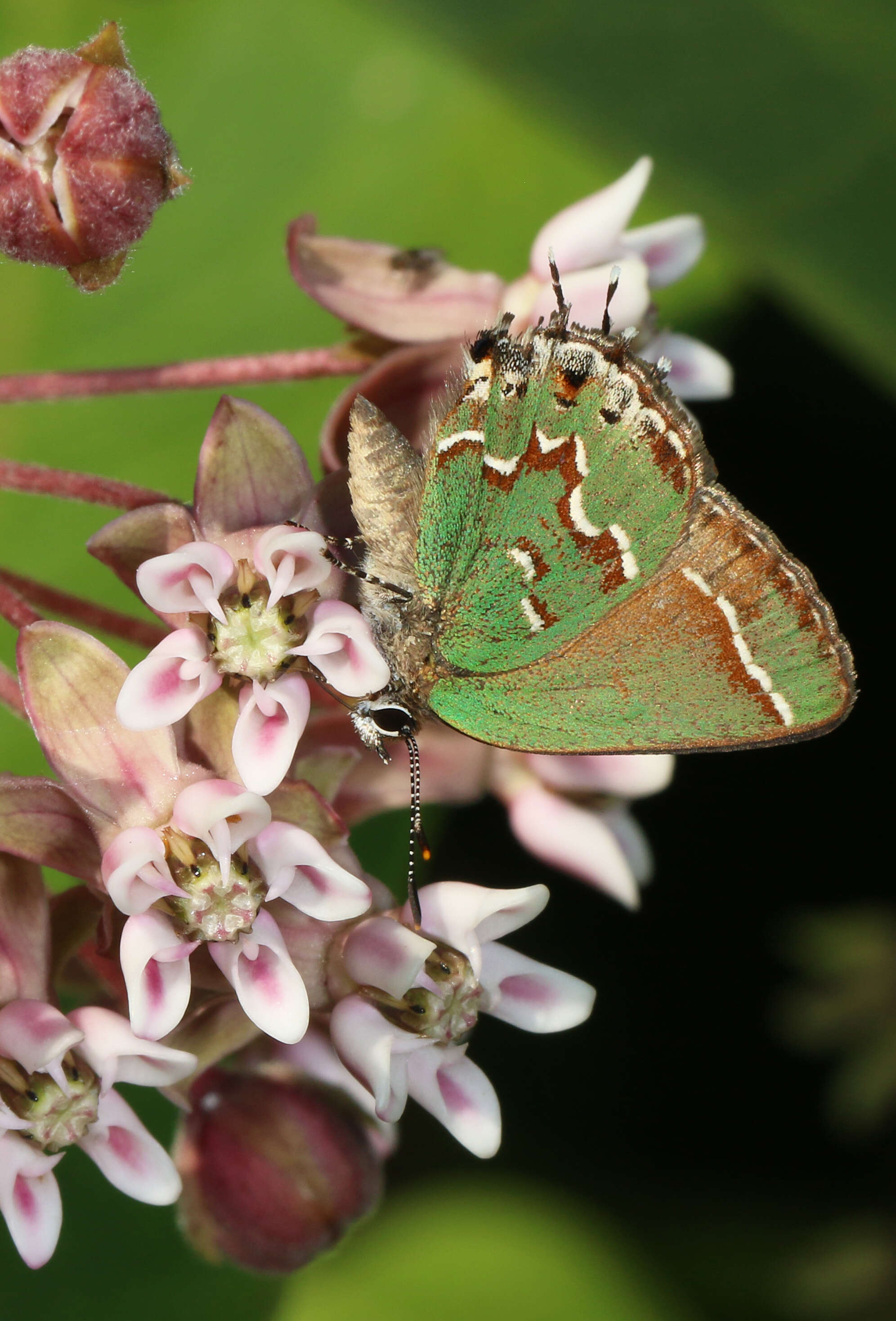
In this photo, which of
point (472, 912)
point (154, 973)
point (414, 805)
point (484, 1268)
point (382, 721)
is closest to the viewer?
point (154, 973)

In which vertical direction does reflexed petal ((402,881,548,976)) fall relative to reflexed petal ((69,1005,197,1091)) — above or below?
above

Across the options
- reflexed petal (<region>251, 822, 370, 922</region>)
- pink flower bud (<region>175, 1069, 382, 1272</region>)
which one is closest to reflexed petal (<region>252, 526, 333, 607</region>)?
reflexed petal (<region>251, 822, 370, 922</region>)

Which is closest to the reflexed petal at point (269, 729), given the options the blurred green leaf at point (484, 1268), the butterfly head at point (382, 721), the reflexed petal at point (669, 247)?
the butterfly head at point (382, 721)

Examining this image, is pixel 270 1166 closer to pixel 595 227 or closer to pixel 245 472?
pixel 245 472

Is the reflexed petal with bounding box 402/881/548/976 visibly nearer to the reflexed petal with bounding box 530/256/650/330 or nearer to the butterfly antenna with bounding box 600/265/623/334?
the butterfly antenna with bounding box 600/265/623/334

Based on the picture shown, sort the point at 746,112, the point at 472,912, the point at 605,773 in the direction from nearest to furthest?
the point at 472,912 → the point at 605,773 → the point at 746,112

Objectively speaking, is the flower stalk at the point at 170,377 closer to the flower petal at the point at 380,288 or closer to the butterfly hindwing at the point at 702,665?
the flower petal at the point at 380,288

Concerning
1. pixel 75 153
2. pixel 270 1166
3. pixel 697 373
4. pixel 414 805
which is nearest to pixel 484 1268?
pixel 270 1166
